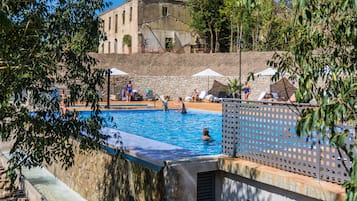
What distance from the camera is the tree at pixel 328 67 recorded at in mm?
1919

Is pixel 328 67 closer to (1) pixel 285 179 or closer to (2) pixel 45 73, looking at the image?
(1) pixel 285 179

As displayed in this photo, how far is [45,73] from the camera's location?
4430 millimetres

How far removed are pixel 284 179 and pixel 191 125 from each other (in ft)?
33.3

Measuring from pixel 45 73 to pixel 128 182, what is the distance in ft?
11.3

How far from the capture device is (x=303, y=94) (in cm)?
219

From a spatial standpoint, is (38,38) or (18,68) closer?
(18,68)

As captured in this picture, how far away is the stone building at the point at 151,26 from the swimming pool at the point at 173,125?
2001 centimetres

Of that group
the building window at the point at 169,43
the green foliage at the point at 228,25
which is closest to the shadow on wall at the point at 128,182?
the green foliage at the point at 228,25

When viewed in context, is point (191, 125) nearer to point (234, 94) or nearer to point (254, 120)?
point (234, 94)

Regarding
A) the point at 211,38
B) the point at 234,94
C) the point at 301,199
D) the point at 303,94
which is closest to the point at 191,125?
the point at 234,94

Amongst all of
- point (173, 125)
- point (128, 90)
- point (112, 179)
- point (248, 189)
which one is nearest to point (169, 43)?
point (128, 90)

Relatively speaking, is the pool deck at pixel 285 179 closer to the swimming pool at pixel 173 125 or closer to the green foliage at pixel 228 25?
the swimming pool at pixel 173 125

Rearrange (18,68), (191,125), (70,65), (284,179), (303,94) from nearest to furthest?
(303,94)
(18,68)
(70,65)
(284,179)
(191,125)

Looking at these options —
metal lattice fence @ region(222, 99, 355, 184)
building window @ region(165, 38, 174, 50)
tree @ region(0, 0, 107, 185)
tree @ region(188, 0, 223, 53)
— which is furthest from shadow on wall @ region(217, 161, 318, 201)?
building window @ region(165, 38, 174, 50)
